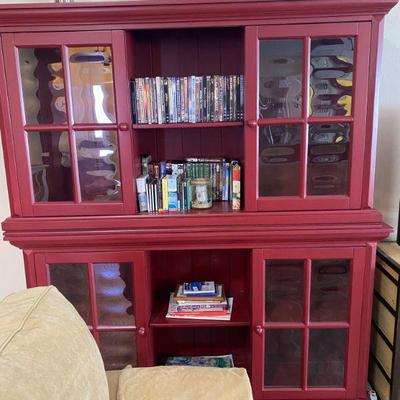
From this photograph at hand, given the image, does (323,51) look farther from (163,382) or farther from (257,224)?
(163,382)

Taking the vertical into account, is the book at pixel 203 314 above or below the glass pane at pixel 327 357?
above

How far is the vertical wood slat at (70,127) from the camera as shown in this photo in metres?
1.39

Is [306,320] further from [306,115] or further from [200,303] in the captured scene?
[306,115]

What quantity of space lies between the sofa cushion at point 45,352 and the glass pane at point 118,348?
0.61 metres

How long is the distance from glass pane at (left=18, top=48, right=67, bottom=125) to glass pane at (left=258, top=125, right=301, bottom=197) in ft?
2.51

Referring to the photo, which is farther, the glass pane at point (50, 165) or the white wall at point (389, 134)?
the white wall at point (389, 134)

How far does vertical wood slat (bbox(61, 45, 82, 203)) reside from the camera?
1394 millimetres

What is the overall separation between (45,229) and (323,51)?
1226 millimetres

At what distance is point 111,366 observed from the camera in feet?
5.40

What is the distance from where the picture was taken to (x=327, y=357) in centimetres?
161

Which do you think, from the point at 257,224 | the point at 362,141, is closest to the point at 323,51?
the point at 362,141

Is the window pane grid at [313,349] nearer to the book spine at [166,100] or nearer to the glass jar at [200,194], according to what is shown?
the glass jar at [200,194]

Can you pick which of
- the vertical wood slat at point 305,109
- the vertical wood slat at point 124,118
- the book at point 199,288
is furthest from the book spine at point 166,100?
the book at point 199,288

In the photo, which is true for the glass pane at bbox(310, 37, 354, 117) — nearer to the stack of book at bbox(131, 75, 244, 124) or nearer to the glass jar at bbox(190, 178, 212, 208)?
the stack of book at bbox(131, 75, 244, 124)
